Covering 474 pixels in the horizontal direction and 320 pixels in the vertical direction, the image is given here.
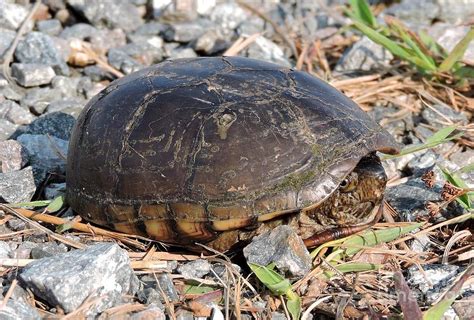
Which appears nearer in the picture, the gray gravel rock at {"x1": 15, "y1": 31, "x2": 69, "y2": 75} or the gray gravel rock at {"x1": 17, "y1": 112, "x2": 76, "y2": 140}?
the gray gravel rock at {"x1": 17, "y1": 112, "x2": 76, "y2": 140}

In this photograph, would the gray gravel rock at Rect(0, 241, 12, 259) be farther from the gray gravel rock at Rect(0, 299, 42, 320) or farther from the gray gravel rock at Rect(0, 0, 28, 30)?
the gray gravel rock at Rect(0, 0, 28, 30)

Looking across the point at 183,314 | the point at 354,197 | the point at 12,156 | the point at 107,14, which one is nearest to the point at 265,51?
the point at 107,14

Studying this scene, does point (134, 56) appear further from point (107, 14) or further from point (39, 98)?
point (39, 98)

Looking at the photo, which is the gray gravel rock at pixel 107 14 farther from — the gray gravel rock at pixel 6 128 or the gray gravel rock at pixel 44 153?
the gray gravel rock at pixel 44 153

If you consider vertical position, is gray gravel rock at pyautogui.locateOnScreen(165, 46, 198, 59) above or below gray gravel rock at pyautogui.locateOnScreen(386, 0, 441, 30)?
below

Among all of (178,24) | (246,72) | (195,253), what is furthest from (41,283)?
(178,24)

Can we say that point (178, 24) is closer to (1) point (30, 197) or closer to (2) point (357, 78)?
(2) point (357, 78)

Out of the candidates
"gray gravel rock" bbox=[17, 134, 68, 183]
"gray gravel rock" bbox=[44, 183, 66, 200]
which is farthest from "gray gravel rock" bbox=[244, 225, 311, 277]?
"gray gravel rock" bbox=[17, 134, 68, 183]

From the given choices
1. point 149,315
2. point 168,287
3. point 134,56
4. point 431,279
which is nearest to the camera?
point 149,315

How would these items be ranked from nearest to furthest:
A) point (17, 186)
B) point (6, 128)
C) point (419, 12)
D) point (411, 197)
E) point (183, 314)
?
point (183, 314) → point (17, 186) → point (411, 197) → point (6, 128) → point (419, 12)
